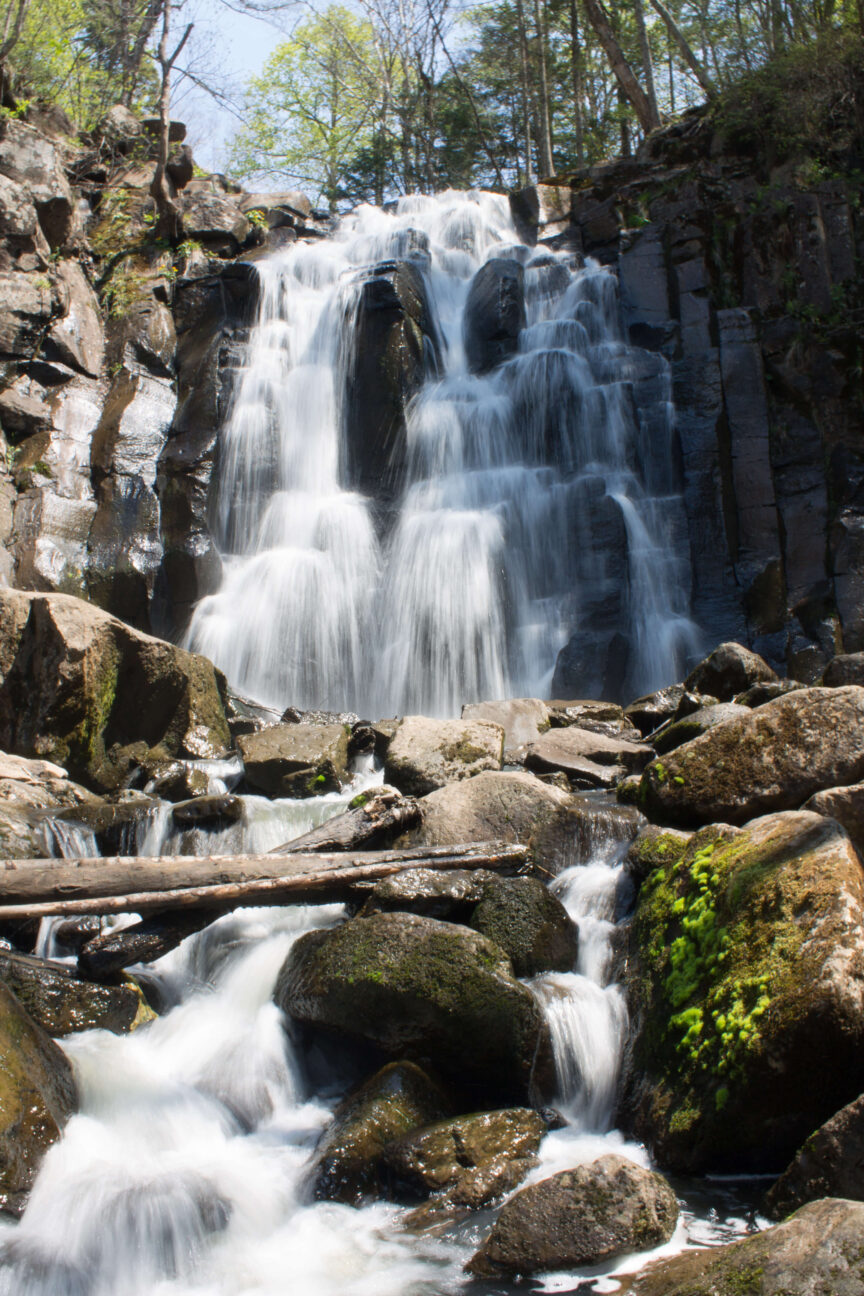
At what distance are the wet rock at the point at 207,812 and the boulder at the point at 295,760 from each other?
1.13m

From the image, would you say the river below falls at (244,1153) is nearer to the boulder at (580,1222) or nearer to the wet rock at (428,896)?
the boulder at (580,1222)

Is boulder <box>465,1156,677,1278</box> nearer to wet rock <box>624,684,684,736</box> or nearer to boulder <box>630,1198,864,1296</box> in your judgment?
boulder <box>630,1198,864,1296</box>

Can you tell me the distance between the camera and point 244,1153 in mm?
4207

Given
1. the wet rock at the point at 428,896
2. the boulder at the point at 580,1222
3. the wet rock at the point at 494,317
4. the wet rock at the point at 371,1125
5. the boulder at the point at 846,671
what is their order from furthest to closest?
the wet rock at the point at 494,317 → the boulder at the point at 846,671 → the wet rock at the point at 428,896 → the wet rock at the point at 371,1125 → the boulder at the point at 580,1222

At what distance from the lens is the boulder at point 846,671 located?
854cm

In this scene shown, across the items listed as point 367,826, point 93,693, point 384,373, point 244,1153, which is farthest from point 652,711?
point 384,373

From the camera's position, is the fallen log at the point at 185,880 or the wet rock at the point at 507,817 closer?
the fallen log at the point at 185,880

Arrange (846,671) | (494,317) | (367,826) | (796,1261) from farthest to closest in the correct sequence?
(494,317) → (846,671) → (367,826) → (796,1261)

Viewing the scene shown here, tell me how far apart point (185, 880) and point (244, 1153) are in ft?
4.92

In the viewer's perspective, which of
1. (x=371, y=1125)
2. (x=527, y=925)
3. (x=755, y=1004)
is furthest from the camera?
(x=527, y=925)

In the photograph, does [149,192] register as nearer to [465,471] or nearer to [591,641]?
[465,471]

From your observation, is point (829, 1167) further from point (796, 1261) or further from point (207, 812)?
point (207, 812)

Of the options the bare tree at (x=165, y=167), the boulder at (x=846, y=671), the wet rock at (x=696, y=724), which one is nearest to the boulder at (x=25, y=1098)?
the wet rock at (x=696, y=724)

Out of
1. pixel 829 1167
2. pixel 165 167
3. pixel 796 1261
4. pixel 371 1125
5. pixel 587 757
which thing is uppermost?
pixel 165 167
